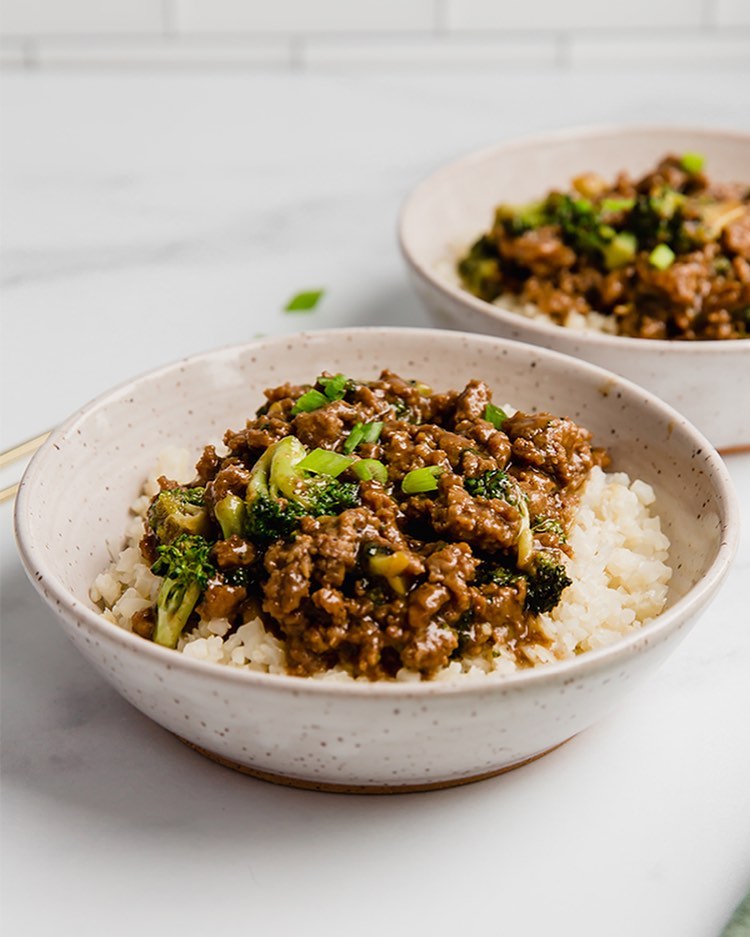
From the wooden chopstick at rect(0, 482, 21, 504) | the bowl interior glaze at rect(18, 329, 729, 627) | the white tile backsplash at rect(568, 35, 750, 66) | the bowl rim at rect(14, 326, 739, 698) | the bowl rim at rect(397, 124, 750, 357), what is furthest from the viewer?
the white tile backsplash at rect(568, 35, 750, 66)

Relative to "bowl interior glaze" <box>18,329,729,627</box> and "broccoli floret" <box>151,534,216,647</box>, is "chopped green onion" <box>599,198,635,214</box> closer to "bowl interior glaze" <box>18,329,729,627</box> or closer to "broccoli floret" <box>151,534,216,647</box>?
"bowl interior glaze" <box>18,329,729,627</box>

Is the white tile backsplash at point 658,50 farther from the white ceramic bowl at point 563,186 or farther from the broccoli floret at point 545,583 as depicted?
the broccoli floret at point 545,583

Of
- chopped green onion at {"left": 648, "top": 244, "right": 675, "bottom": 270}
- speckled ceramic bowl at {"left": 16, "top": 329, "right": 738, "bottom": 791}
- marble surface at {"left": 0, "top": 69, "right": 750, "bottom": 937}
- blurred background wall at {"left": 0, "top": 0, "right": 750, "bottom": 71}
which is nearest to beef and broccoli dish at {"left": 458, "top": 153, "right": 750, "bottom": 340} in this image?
chopped green onion at {"left": 648, "top": 244, "right": 675, "bottom": 270}

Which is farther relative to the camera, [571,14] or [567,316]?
[571,14]

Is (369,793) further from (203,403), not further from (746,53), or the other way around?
(746,53)

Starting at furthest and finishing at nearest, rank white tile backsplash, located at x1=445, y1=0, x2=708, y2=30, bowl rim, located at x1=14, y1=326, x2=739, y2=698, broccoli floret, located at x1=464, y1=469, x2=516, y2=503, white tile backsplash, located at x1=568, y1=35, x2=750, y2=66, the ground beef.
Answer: white tile backsplash, located at x1=568, y1=35, x2=750, y2=66 < white tile backsplash, located at x1=445, y1=0, x2=708, y2=30 < broccoli floret, located at x1=464, y1=469, x2=516, y2=503 < the ground beef < bowl rim, located at x1=14, y1=326, x2=739, y2=698

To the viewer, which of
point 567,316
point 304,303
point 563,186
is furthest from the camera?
point 563,186

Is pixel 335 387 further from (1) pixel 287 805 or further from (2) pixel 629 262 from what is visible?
(2) pixel 629 262

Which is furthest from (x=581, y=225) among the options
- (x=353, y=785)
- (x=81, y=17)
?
(x=81, y=17)
